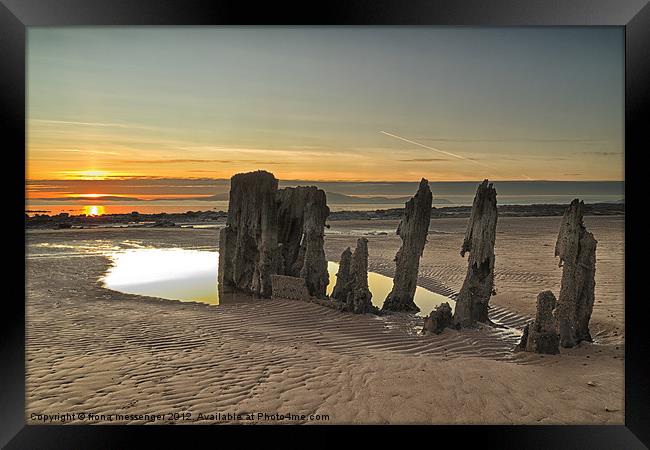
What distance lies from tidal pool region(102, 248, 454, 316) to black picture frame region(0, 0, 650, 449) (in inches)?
248

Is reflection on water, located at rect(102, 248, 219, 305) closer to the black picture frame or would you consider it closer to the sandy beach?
the sandy beach

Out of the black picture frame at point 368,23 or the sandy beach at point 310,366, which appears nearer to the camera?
the black picture frame at point 368,23

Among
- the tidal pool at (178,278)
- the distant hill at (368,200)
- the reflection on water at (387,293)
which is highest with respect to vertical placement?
the distant hill at (368,200)

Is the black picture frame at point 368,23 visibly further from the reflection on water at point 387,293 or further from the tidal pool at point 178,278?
the tidal pool at point 178,278

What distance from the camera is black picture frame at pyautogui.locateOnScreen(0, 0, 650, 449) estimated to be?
555 cm

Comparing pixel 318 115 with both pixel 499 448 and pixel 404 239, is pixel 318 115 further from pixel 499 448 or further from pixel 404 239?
pixel 499 448

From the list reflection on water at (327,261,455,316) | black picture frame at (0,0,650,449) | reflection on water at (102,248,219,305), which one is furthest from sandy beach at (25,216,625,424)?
reflection on water at (102,248,219,305)

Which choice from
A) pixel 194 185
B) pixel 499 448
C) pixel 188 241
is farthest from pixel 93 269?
pixel 499 448

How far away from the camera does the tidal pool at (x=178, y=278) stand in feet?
45.6

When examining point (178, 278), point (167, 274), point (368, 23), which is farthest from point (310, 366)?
point (167, 274)

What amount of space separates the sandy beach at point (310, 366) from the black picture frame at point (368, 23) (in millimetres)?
170

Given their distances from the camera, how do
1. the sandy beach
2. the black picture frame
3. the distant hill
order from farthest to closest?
the distant hill, the sandy beach, the black picture frame

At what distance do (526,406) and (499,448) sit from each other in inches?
27.1

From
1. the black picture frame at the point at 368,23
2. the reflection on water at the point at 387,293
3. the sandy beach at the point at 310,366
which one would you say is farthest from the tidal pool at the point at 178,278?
the black picture frame at the point at 368,23
